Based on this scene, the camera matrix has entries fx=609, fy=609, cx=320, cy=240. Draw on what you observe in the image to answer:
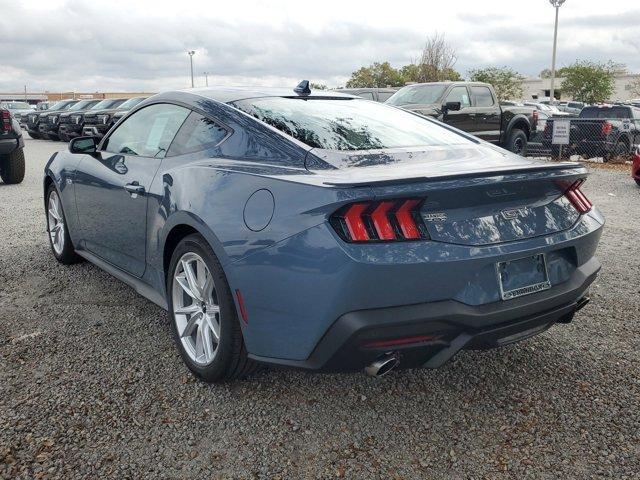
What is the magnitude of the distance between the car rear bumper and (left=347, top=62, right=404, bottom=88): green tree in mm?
52279

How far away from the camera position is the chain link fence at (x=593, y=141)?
1520cm

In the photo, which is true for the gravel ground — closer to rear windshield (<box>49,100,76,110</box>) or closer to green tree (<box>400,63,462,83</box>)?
rear windshield (<box>49,100,76,110</box>)

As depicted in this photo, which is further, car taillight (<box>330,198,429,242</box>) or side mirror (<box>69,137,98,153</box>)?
side mirror (<box>69,137,98,153</box>)

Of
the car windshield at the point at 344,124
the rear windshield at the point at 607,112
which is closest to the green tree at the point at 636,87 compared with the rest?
the rear windshield at the point at 607,112

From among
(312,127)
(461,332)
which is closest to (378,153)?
(312,127)

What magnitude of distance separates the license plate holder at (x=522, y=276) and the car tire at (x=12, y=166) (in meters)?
10.5

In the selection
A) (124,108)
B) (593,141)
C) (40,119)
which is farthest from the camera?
(40,119)

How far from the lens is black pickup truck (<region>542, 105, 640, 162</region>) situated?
15195 millimetres

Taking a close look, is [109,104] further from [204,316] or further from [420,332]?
[420,332]

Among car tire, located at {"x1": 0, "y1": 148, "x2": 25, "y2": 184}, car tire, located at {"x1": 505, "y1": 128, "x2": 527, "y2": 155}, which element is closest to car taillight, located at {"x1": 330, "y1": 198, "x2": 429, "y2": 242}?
car tire, located at {"x1": 0, "y1": 148, "x2": 25, "y2": 184}

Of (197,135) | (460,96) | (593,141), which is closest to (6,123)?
(197,135)

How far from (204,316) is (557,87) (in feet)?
325

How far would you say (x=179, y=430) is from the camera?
104 inches

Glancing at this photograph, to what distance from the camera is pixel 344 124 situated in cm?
325
